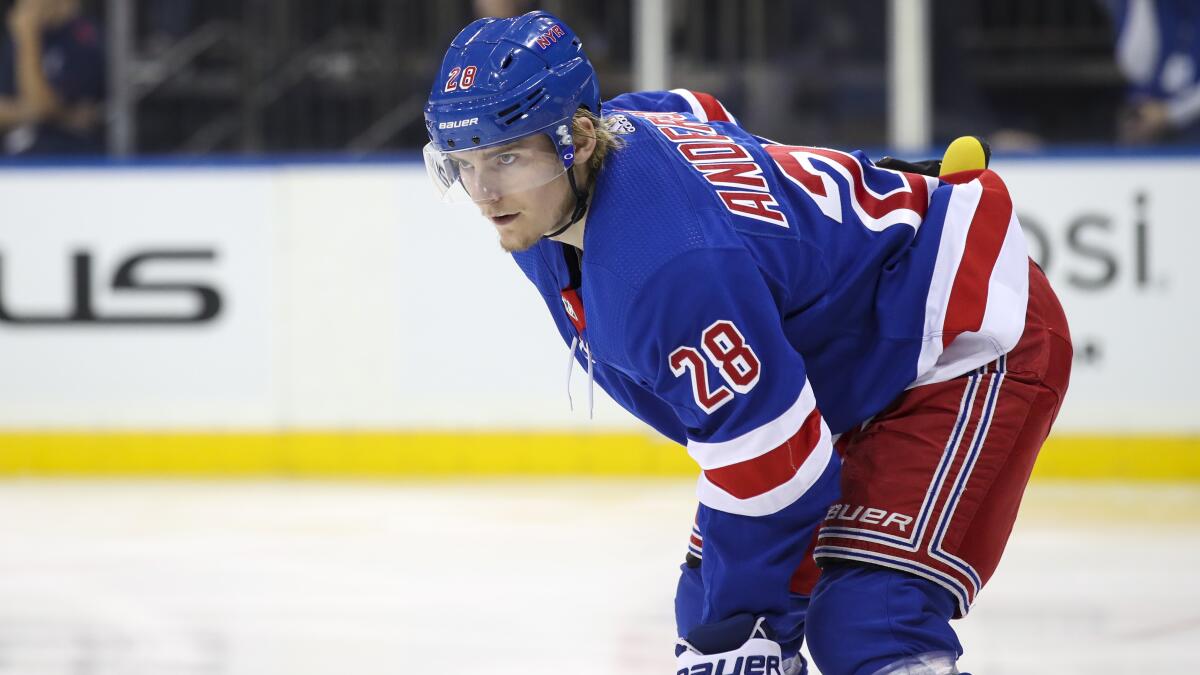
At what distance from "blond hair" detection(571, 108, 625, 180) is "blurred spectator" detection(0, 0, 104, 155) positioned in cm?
503

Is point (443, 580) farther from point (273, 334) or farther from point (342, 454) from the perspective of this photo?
point (273, 334)

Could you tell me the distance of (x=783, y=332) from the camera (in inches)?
77.4

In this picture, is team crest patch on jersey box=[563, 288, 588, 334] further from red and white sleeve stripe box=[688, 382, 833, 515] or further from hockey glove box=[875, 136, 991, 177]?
hockey glove box=[875, 136, 991, 177]

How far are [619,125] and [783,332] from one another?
1.03ft

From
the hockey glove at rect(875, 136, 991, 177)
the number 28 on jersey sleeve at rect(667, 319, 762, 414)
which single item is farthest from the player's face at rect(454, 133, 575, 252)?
the hockey glove at rect(875, 136, 991, 177)

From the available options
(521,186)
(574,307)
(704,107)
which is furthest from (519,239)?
(704,107)

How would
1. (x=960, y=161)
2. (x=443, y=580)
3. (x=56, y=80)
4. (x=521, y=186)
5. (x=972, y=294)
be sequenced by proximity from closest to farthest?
1. (x=521, y=186)
2. (x=972, y=294)
3. (x=960, y=161)
4. (x=443, y=580)
5. (x=56, y=80)

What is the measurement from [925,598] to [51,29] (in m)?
5.48

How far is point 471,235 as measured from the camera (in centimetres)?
598

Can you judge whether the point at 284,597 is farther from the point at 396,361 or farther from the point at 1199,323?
the point at 1199,323

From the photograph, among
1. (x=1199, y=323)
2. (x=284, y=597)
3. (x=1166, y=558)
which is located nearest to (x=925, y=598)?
(x=284, y=597)

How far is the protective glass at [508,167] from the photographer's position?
75.5 inches

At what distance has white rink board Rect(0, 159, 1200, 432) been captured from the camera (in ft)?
19.7

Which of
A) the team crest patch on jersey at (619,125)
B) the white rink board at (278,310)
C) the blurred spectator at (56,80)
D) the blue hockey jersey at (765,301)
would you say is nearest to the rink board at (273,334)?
the white rink board at (278,310)
